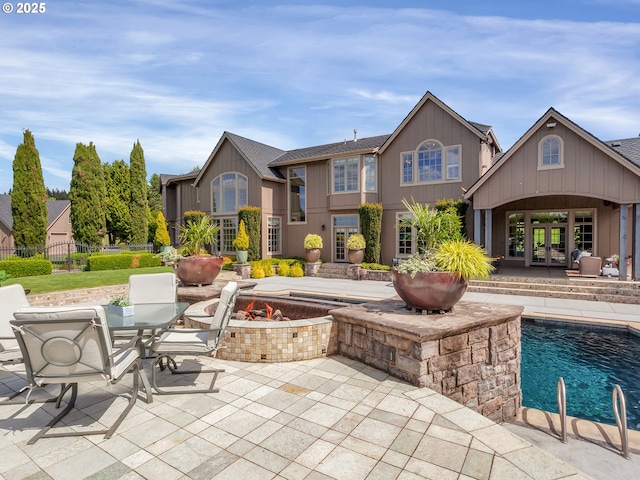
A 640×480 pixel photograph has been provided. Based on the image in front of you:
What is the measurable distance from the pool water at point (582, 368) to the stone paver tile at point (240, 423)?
14.0ft

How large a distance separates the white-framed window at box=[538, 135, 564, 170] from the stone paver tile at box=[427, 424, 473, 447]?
12.7m

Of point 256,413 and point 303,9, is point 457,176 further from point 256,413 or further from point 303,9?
point 256,413

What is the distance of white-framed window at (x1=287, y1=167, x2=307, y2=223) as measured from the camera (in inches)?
802

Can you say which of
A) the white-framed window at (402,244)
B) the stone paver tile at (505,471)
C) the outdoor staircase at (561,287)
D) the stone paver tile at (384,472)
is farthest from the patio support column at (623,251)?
the stone paver tile at (384,472)

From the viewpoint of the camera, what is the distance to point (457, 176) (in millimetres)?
15945

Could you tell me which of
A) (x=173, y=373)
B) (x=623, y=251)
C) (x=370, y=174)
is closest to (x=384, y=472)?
(x=173, y=373)

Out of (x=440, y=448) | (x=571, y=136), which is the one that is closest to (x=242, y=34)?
(x=440, y=448)

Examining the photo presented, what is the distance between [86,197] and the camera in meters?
25.9

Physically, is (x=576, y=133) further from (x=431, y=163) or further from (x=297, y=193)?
(x=297, y=193)

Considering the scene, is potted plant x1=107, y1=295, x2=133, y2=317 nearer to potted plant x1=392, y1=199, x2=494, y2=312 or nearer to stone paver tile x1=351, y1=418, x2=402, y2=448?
stone paver tile x1=351, y1=418, x2=402, y2=448

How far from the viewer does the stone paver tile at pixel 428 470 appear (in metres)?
2.59

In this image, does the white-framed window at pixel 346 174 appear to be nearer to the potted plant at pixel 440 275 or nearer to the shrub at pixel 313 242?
the shrub at pixel 313 242

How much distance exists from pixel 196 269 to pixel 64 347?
5.77m

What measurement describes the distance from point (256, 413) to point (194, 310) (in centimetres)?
287
